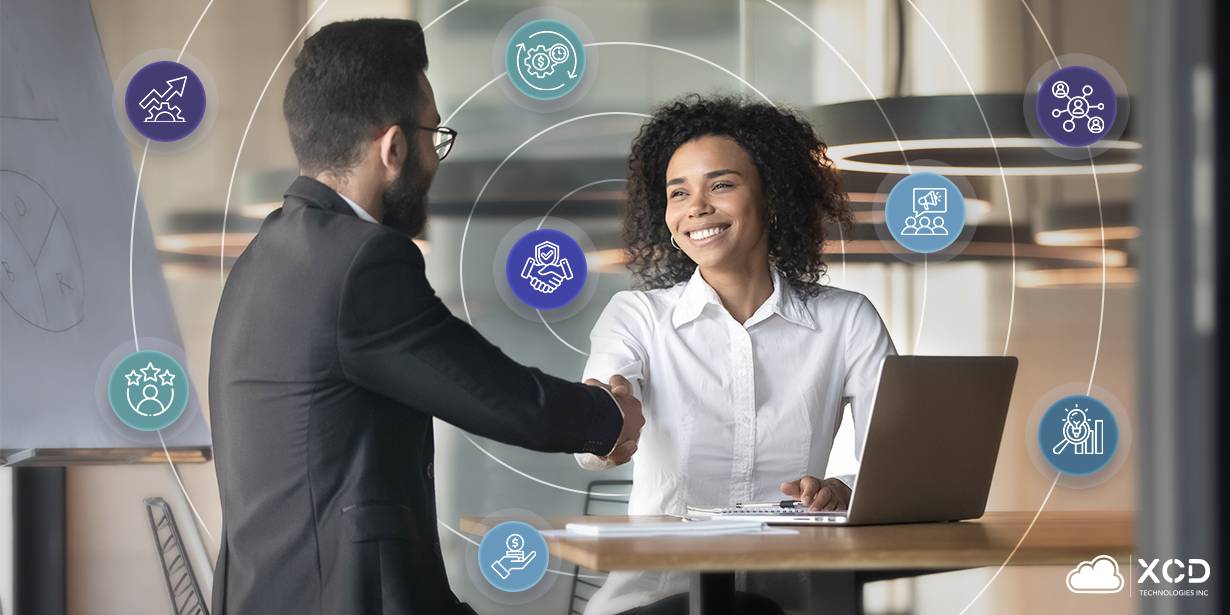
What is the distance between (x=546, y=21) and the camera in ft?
11.1

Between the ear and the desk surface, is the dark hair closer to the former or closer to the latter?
the ear

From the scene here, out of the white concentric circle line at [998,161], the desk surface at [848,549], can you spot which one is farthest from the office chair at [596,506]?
the desk surface at [848,549]

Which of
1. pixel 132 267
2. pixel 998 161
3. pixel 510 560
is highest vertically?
pixel 998 161

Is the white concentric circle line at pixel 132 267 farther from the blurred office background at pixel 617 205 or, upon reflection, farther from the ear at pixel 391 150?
the ear at pixel 391 150

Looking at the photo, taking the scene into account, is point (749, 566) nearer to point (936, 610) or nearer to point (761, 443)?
point (761, 443)

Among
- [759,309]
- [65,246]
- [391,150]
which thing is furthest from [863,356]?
[65,246]

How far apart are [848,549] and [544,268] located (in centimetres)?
194

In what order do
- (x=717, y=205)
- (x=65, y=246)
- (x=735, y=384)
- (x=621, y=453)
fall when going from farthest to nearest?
(x=65, y=246) → (x=717, y=205) → (x=735, y=384) → (x=621, y=453)

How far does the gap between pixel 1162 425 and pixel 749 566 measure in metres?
0.46

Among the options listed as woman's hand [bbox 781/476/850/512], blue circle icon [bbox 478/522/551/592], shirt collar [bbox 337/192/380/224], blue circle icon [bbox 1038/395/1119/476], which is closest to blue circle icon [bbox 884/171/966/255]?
blue circle icon [bbox 1038/395/1119/476]

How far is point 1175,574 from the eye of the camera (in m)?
1.19

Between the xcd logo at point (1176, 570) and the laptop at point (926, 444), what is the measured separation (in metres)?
0.57

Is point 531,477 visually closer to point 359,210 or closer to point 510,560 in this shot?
point 510,560

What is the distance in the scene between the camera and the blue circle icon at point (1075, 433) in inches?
144
